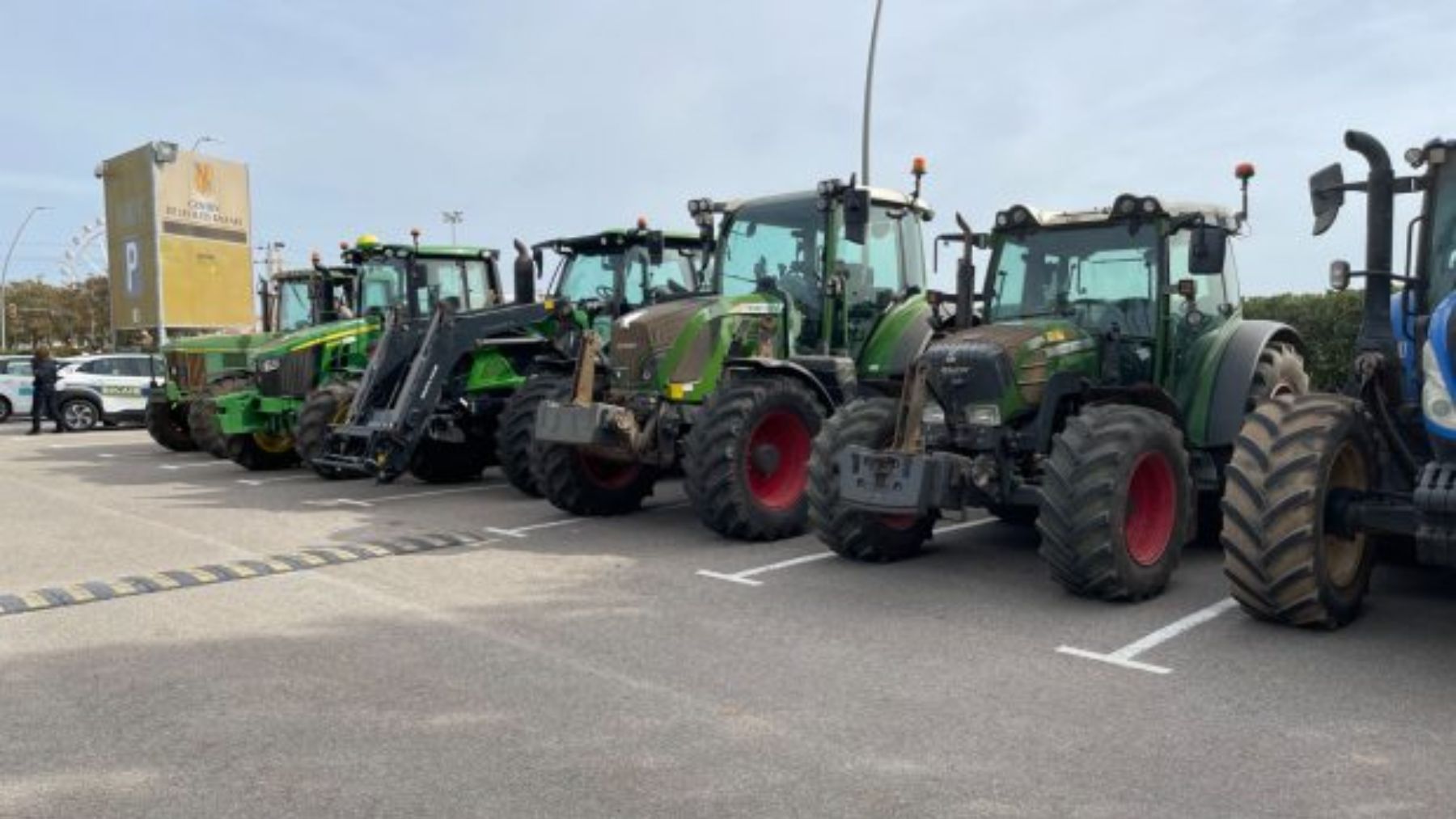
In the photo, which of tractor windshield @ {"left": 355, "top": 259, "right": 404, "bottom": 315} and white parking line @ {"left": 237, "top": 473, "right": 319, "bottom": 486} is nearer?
white parking line @ {"left": 237, "top": 473, "right": 319, "bottom": 486}

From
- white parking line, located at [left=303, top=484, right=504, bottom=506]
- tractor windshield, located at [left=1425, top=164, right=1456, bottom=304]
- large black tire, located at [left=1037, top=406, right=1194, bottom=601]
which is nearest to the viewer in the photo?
tractor windshield, located at [left=1425, top=164, right=1456, bottom=304]

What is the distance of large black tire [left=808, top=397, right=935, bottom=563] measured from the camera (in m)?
7.20

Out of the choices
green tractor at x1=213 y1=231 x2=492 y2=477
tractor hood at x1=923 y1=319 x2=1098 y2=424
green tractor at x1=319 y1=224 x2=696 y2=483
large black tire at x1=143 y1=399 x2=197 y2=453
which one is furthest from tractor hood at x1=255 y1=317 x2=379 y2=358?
tractor hood at x1=923 y1=319 x2=1098 y2=424

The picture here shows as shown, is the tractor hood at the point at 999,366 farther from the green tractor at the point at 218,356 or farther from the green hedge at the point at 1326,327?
the green tractor at the point at 218,356

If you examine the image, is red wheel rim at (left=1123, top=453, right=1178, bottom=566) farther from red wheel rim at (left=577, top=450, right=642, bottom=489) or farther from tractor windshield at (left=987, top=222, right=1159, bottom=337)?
red wheel rim at (left=577, top=450, right=642, bottom=489)

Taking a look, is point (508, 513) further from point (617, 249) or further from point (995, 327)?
point (995, 327)

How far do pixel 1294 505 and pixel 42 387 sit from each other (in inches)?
898

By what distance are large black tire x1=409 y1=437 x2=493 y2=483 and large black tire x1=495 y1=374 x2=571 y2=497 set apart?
4.86 ft

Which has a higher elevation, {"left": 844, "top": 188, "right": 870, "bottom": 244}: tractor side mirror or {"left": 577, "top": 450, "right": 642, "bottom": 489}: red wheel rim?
{"left": 844, "top": 188, "right": 870, "bottom": 244}: tractor side mirror

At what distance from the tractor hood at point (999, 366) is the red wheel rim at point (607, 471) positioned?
360 cm

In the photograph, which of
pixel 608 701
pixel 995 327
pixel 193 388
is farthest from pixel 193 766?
pixel 193 388

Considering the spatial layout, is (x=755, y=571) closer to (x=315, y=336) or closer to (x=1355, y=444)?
(x=1355, y=444)

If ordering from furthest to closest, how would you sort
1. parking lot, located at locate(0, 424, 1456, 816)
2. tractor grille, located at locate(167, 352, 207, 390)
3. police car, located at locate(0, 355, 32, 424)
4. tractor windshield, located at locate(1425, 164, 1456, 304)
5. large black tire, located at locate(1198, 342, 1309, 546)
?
1. police car, located at locate(0, 355, 32, 424)
2. tractor grille, located at locate(167, 352, 207, 390)
3. large black tire, located at locate(1198, 342, 1309, 546)
4. tractor windshield, located at locate(1425, 164, 1456, 304)
5. parking lot, located at locate(0, 424, 1456, 816)

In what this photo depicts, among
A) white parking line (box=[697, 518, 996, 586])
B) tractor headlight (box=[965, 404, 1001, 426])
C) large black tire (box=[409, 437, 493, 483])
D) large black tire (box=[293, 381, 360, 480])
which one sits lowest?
white parking line (box=[697, 518, 996, 586])
